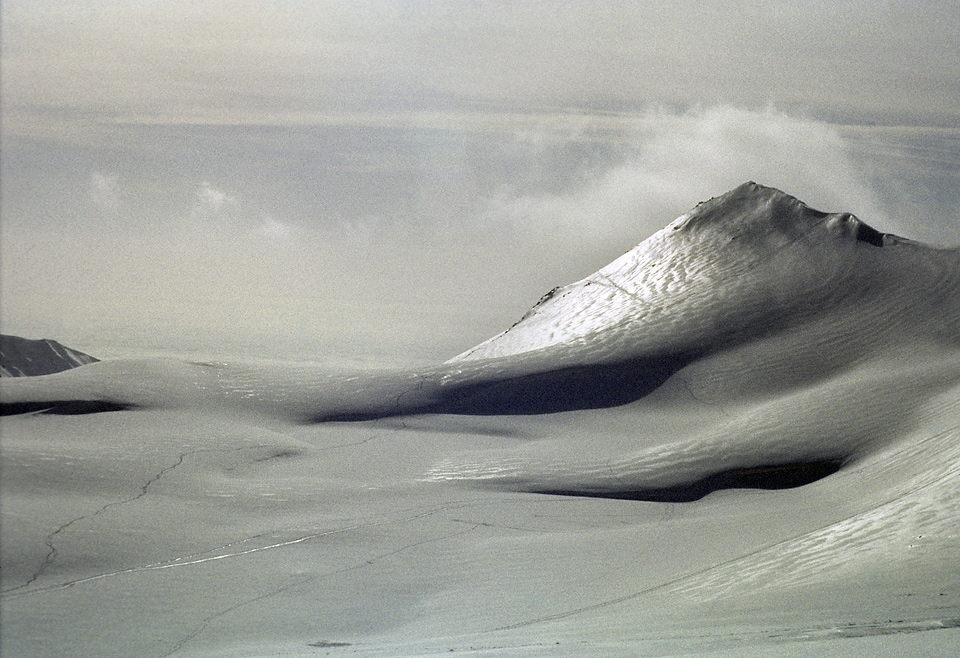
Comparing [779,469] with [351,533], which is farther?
[779,469]

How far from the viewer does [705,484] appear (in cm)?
936

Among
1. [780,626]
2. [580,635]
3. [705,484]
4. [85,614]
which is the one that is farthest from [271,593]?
[705,484]

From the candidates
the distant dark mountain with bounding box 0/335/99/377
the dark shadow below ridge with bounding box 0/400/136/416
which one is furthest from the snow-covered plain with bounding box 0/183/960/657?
the distant dark mountain with bounding box 0/335/99/377

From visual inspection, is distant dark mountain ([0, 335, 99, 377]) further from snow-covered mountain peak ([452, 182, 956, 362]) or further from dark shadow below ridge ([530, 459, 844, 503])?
dark shadow below ridge ([530, 459, 844, 503])

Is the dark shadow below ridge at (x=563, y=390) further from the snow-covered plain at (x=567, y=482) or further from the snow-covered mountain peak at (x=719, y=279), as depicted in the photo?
the snow-covered mountain peak at (x=719, y=279)

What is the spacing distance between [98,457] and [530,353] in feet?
21.5

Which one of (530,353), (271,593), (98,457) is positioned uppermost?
(530,353)

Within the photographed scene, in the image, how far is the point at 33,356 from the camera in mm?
41250

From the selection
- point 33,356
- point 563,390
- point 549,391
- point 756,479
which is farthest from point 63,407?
point 33,356

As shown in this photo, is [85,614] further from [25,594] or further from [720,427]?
[720,427]

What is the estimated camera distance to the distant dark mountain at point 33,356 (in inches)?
1505

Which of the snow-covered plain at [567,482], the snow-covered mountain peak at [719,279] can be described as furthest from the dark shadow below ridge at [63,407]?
the snow-covered mountain peak at [719,279]

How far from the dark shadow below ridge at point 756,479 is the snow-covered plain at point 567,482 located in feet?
0.10

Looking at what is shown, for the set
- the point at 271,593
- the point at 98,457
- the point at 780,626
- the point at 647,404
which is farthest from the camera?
the point at 647,404
